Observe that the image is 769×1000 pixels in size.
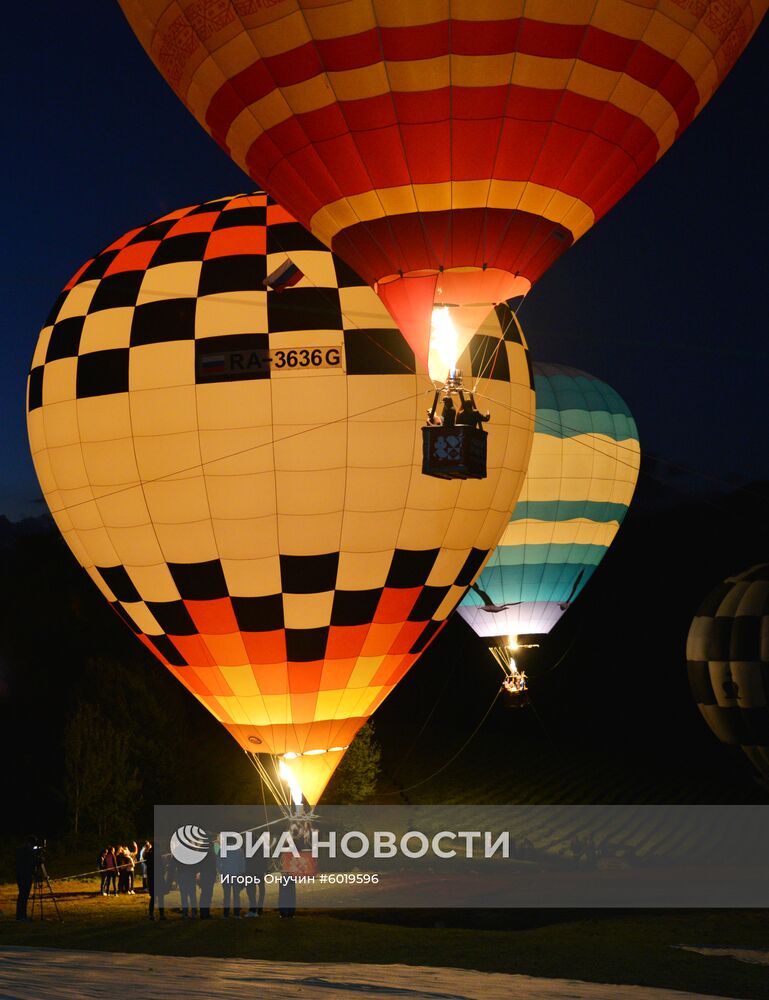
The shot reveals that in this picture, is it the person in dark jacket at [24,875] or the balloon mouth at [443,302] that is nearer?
the balloon mouth at [443,302]

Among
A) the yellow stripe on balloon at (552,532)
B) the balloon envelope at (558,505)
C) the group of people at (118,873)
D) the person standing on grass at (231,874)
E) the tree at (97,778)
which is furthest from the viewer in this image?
the tree at (97,778)

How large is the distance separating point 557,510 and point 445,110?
11.7m

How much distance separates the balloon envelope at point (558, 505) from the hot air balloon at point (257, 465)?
7.50 meters

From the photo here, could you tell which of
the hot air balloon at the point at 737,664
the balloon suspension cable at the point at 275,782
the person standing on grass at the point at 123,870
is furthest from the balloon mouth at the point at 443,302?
the hot air balloon at the point at 737,664

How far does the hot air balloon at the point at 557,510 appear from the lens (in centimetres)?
1947

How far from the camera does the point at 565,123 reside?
8773 mm

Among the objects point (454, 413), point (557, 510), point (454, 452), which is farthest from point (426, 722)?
point (454, 452)

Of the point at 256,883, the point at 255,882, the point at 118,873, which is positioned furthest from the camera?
the point at 118,873

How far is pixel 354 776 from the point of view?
24.0 meters

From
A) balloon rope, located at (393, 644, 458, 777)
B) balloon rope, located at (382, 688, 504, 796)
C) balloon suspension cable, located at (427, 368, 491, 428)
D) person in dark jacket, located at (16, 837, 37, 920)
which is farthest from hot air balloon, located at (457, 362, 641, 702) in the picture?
balloon rope, located at (393, 644, 458, 777)

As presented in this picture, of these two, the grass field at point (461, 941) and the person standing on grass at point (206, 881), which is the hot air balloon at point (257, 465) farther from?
the grass field at point (461, 941)

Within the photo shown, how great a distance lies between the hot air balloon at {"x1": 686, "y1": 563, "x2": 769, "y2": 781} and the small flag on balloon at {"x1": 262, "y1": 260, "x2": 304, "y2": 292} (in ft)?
35.6

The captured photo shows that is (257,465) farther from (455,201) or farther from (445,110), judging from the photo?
(445,110)

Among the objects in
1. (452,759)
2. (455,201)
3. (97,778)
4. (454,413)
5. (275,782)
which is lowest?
(275,782)
